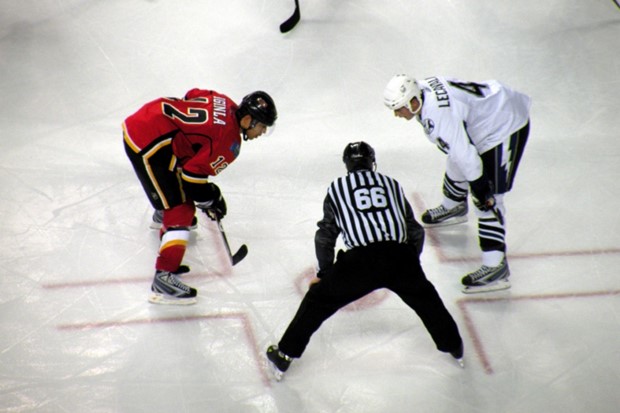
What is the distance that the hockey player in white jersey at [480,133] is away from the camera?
411 centimetres

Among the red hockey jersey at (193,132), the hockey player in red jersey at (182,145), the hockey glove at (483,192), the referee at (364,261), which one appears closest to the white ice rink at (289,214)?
the referee at (364,261)

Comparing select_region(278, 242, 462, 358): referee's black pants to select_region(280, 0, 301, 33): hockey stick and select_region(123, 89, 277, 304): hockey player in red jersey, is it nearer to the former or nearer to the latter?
select_region(123, 89, 277, 304): hockey player in red jersey

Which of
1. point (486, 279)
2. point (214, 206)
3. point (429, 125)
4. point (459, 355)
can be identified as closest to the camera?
point (459, 355)

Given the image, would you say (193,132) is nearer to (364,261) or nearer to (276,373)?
(364,261)

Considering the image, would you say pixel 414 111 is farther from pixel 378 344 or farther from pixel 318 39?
pixel 318 39

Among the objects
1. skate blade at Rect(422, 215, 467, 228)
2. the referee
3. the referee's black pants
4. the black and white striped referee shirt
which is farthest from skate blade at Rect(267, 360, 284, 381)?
skate blade at Rect(422, 215, 467, 228)

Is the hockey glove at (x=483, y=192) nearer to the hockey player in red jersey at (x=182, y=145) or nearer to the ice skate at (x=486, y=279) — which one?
the ice skate at (x=486, y=279)

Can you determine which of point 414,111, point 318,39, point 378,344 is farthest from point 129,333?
point 318,39

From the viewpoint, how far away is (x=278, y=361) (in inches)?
154

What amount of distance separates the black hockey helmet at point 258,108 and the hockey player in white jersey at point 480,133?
23.0 inches

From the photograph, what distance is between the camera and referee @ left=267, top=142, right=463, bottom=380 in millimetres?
3705

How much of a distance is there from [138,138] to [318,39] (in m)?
2.47

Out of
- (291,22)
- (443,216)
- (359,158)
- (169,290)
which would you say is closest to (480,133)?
(359,158)

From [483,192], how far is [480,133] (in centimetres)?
31
